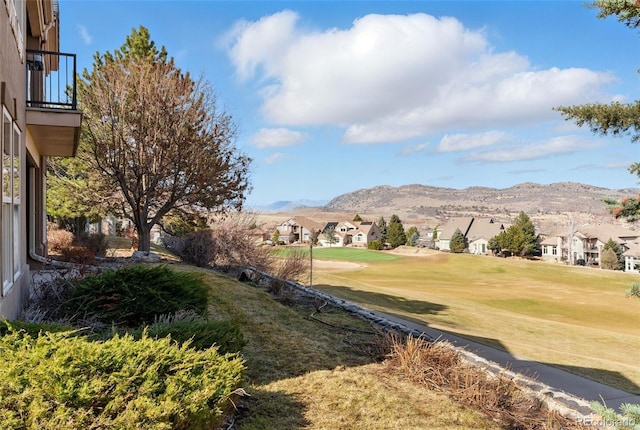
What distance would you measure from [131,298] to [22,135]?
139 inches

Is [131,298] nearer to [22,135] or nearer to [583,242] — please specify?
[22,135]

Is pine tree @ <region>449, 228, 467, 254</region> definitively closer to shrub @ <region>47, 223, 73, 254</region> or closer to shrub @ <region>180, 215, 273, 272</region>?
shrub @ <region>180, 215, 273, 272</region>

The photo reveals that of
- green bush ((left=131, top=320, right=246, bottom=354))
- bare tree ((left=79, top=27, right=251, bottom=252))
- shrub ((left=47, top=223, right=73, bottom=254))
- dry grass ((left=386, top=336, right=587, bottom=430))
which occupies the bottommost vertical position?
dry grass ((left=386, top=336, right=587, bottom=430))

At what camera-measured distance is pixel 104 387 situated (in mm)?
3119

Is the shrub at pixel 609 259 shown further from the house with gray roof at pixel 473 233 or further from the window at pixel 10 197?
the window at pixel 10 197

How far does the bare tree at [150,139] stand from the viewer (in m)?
15.8

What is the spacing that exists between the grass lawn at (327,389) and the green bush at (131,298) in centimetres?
118

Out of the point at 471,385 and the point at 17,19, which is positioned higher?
the point at 17,19

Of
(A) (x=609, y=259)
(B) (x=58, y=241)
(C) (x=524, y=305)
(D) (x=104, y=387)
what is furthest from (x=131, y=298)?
(A) (x=609, y=259)

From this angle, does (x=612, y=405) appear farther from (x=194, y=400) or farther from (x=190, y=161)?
(x=190, y=161)

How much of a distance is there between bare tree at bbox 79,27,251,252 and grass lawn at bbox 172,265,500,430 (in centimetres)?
864

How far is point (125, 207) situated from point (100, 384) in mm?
15850

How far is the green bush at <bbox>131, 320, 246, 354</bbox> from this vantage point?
A: 4668mm

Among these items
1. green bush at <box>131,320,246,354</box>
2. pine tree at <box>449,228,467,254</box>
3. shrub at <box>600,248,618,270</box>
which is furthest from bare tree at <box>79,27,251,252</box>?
pine tree at <box>449,228,467,254</box>
